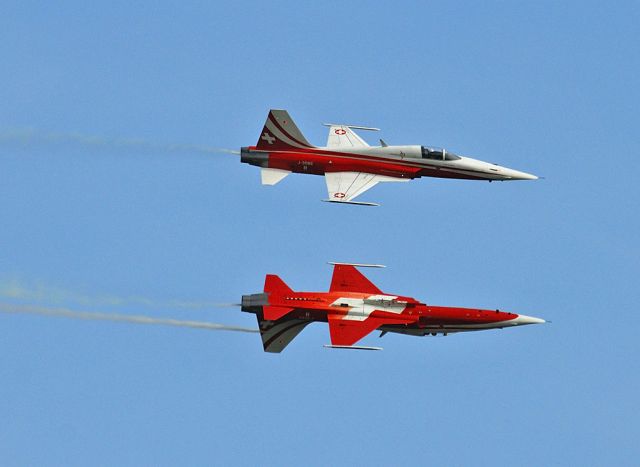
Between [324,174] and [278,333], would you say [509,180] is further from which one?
[278,333]

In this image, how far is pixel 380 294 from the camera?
84.2m

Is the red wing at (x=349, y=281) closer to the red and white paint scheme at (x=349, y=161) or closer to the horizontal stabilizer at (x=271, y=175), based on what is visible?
the red and white paint scheme at (x=349, y=161)

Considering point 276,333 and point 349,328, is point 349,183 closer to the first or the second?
point 349,328

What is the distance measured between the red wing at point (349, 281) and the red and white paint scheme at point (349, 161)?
143 inches

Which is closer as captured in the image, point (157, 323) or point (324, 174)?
point (157, 323)

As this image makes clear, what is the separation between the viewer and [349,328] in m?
82.3

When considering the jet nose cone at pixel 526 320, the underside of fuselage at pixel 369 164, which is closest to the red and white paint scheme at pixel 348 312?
the jet nose cone at pixel 526 320

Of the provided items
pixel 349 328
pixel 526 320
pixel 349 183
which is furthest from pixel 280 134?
pixel 526 320

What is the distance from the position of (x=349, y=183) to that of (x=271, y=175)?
3.75m

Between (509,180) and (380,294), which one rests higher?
(509,180)

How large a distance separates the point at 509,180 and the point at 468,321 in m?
8.65

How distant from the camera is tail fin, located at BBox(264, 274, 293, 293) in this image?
82.8 meters

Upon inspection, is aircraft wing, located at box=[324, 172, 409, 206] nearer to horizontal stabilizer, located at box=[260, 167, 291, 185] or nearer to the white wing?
the white wing

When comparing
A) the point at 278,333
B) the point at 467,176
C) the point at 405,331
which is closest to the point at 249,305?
the point at 278,333
